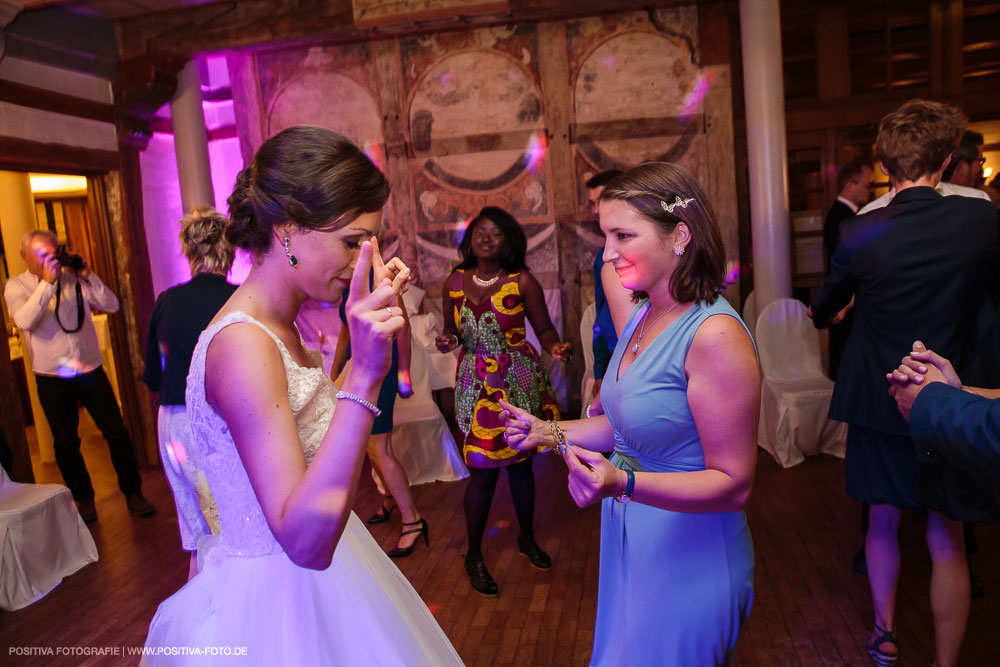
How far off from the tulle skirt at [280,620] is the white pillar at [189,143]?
200 inches

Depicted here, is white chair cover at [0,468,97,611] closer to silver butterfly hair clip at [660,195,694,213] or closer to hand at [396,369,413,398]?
hand at [396,369,413,398]

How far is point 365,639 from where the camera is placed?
1.19 m

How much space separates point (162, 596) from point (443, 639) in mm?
2413

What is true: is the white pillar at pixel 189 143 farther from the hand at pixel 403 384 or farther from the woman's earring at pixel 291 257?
the woman's earring at pixel 291 257

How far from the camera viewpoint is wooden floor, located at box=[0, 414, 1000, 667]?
2.54 meters

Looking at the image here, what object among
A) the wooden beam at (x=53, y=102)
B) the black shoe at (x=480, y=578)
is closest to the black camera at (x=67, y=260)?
the wooden beam at (x=53, y=102)

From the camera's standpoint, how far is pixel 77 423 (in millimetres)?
4262

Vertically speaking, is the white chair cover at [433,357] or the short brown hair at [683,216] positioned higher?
the short brown hair at [683,216]

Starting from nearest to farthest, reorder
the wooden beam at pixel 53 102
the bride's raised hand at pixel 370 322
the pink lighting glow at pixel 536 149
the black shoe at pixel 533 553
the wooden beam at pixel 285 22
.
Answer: the bride's raised hand at pixel 370 322 → the black shoe at pixel 533 553 → the wooden beam at pixel 53 102 → the wooden beam at pixel 285 22 → the pink lighting glow at pixel 536 149

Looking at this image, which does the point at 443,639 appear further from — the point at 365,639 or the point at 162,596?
the point at 162,596

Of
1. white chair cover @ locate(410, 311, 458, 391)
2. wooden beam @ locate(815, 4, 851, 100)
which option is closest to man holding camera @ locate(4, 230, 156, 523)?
white chair cover @ locate(410, 311, 458, 391)

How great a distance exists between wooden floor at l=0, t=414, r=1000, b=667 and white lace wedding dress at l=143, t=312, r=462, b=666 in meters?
1.49

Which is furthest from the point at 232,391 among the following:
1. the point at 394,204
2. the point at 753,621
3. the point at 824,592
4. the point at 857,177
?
the point at 394,204

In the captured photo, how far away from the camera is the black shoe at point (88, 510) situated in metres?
4.31
